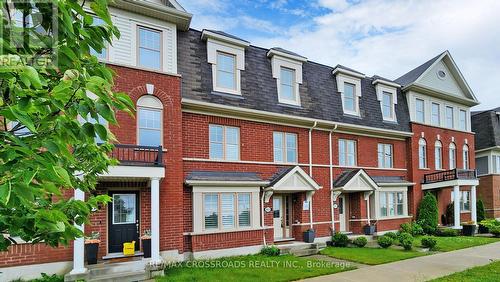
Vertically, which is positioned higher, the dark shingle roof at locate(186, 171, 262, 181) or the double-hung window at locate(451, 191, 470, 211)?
the dark shingle roof at locate(186, 171, 262, 181)

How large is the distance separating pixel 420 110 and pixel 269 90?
11297 millimetres

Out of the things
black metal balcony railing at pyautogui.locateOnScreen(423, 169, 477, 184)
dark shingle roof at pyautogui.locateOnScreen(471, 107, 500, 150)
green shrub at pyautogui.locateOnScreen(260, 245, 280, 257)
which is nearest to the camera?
green shrub at pyautogui.locateOnScreen(260, 245, 280, 257)

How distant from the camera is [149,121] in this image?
11.9 meters

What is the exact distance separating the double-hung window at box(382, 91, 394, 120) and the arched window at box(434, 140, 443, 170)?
171 inches

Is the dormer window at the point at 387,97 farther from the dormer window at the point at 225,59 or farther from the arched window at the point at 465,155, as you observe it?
the dormer window at the point at 225,59

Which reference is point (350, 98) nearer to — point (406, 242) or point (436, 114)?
point (436, 114)

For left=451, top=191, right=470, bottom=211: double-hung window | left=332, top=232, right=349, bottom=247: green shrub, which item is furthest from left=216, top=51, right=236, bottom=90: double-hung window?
left=451, top=191, right=470, bottom=211: double-hung window

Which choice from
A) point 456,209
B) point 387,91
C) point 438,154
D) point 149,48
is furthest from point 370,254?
point 438,154

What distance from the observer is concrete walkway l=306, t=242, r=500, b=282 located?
9852 mm

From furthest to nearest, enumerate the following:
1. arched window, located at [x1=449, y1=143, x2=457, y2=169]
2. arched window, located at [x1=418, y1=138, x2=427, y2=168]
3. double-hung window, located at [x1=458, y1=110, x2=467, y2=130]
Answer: double-hung window, located at [x1=458, y1=110, x2=467, y2=130] → arched window, located at [x1=449, y1=143, x2=457, y2=169] → arched window, located at [x1=418, y1=138, x2=427, y2=168]

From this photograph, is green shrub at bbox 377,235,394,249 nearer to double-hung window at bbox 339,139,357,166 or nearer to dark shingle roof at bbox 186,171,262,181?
double-hung window at bbox 339,139,357,166

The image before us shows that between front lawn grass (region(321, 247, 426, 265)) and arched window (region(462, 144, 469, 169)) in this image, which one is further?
arched window (region(462, 144, 469, 169))

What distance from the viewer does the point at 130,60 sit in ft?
38.2

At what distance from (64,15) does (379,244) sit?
15.8 metres
